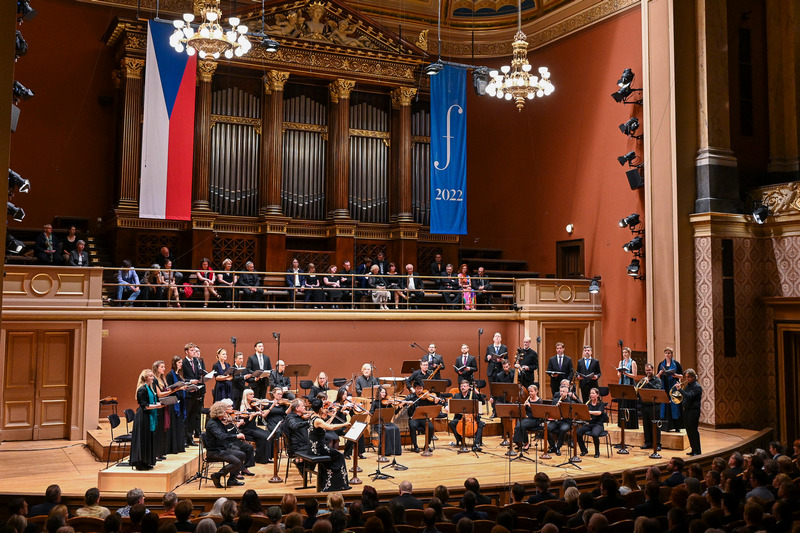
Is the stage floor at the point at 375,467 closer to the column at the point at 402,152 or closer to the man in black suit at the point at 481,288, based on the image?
the man in black suit at the point at 481,288

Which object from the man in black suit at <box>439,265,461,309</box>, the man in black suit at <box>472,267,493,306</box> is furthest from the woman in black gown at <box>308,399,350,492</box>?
the man in black suit at <box>472,267,493,306</box>

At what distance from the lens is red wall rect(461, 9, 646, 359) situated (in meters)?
16.2

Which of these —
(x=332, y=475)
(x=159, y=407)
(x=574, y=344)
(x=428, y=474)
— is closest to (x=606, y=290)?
(x=574, y=344)

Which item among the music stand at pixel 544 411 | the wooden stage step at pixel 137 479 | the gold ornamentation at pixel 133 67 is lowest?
the wooden stage step at pixel 137 479

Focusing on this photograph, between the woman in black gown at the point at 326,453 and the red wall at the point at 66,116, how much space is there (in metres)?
9.68

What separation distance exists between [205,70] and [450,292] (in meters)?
7.30

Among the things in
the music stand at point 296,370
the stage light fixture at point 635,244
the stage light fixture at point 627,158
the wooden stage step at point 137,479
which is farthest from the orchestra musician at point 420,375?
the stage light fixture at point 627,158

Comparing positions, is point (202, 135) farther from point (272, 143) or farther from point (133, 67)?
point (133, 67)

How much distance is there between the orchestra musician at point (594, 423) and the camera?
11.4 meters

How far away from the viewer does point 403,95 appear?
59.7ft

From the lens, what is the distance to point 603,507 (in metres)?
6.84

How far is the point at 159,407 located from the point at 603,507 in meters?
5.79

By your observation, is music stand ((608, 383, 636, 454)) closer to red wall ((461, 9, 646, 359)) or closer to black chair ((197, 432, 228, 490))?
red wall ((461, 9, 646, 359))

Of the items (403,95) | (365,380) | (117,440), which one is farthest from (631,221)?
(117,440)
